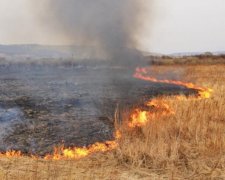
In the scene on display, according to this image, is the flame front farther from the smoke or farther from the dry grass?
the smoke

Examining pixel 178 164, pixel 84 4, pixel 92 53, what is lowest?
pixel 178 164

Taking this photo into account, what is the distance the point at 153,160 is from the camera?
34.3 feet

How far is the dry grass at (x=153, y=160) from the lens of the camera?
9.53 meters

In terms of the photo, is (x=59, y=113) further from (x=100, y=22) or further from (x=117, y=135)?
(x=100, y=22)

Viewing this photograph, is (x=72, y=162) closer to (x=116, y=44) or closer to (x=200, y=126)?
(x=200, y=126)

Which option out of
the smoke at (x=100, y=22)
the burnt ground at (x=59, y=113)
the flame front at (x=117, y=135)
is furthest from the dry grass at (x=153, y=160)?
the smoke at (x=100, y=22)

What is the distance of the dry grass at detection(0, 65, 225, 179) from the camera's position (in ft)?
31.3

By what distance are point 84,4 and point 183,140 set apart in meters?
30.8

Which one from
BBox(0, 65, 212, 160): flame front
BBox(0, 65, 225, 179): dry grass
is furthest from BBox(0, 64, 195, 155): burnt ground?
BBox(0, 65, 225, 179): dry grass

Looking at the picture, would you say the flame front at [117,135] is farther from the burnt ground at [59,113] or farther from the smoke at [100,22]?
the smoke at [100,22]

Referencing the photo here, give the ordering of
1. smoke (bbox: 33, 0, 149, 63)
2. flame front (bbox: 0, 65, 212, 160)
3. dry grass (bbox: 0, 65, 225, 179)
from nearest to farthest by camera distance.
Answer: dry grass (bbox: 0, 65, 225, 179), flame front (bbox: 0, 65, 212, 160), smoke (bbox: 33, 0, 149, 63)

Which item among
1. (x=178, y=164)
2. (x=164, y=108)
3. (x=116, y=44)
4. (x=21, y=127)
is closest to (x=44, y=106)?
(x=21, y=127)

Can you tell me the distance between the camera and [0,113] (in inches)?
628

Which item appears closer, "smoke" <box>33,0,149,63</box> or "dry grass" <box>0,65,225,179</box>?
"dry grass" <box>0,65,225,179</box>
